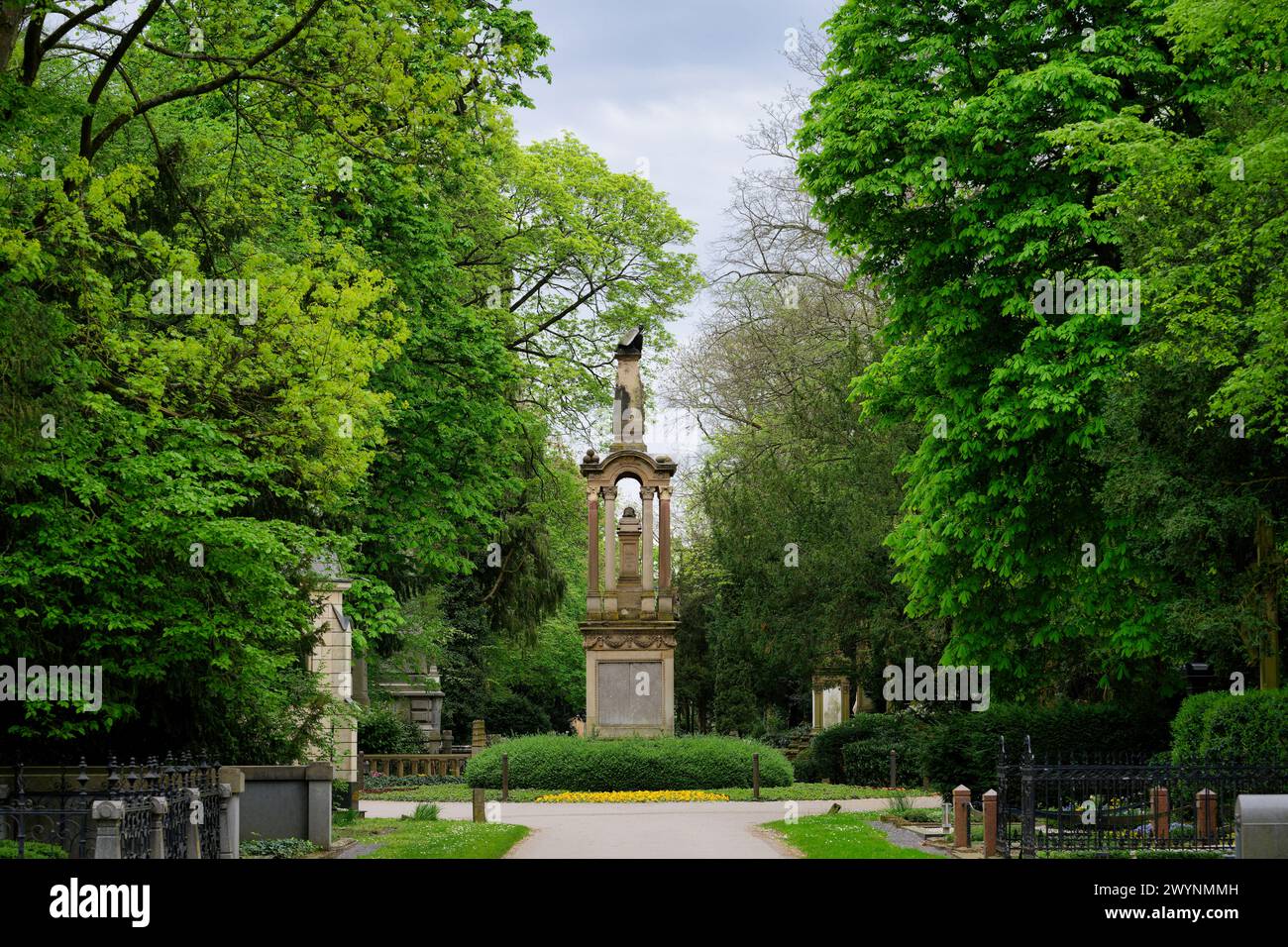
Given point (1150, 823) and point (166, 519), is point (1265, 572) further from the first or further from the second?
point (166, 519)

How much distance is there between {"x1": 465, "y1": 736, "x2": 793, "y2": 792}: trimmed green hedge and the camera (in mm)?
34406

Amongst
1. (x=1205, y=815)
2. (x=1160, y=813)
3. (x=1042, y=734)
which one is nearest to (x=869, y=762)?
(x=1042, y=734)

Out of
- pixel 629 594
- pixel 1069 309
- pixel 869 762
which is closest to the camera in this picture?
pixel 1069 309

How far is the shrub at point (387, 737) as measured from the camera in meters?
42.7

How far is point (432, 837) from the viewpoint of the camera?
22.5m

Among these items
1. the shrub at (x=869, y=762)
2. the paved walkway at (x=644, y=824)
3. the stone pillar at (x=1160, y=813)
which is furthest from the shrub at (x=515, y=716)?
the stone pillar at (x=1160, y=813)

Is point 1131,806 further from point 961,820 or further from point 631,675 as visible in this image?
point 631,675

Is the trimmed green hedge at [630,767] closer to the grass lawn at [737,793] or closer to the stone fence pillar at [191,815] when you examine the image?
the grass lawn at [737,793]

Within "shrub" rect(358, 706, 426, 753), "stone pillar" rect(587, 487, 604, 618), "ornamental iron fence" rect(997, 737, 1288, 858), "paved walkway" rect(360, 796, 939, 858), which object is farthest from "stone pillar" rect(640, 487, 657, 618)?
"ornamental iron fence" rect(997, 737, 1288, 858)

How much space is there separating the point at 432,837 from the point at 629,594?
17.1 metres

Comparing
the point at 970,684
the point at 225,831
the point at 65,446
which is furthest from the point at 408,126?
the point at 970,684

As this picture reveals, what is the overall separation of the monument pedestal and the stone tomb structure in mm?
24

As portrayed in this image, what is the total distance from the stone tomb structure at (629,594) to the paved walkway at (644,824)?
5.63m
